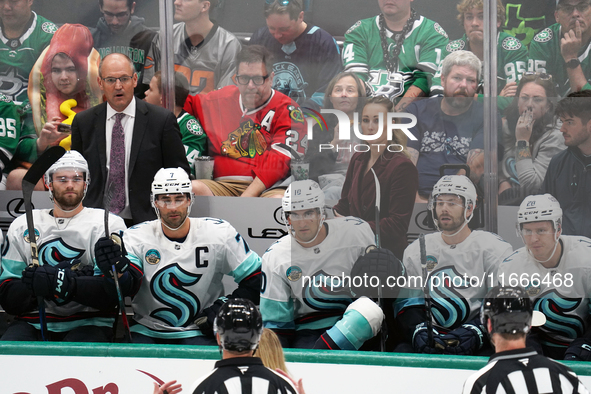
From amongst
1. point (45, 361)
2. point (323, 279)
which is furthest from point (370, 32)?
point (45, 361)

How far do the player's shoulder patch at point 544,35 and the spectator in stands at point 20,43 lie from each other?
264cm

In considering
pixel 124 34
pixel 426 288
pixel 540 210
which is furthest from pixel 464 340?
pixel 124 34

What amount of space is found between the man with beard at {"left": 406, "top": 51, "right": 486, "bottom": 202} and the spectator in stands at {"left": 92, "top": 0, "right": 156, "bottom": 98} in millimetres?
1502

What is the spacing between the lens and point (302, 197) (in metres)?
3.28

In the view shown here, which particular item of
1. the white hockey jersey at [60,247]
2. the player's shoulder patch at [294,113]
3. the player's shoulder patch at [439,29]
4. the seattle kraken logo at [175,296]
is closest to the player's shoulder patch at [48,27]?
the white hockey jersey at [60,247]

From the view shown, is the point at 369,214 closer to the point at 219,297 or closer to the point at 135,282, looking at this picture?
the point at 219,297

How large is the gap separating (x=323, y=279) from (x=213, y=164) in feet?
3.09

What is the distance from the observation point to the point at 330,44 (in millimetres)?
3615

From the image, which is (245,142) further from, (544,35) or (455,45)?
(544,35)

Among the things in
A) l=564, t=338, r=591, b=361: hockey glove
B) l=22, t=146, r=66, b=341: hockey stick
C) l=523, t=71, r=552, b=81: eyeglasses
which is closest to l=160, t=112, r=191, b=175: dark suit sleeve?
l=22, t=146, r=66, b=341: hockey stick

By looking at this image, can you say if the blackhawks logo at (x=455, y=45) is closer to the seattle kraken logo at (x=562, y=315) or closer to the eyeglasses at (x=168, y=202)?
the seattle kraken logo at (x=562, y=315)

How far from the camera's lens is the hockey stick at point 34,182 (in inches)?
125

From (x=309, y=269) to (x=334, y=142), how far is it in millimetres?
648

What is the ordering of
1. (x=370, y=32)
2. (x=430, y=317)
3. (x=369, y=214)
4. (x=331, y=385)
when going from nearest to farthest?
(x=331, y=385), (x=430, y=317), (x=369, y=214), (x=370, y=32)
